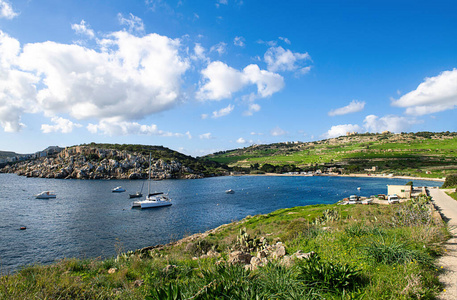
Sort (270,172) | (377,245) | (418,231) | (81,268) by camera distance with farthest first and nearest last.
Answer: (270,172)
(81,268)
(418,231)
(377,245)

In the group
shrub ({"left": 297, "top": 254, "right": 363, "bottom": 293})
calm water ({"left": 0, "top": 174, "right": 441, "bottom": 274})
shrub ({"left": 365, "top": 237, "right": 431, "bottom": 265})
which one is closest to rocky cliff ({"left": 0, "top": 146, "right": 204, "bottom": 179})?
calm water ({"left": 0, "top": 174, "right": 441, "bottom": 274})

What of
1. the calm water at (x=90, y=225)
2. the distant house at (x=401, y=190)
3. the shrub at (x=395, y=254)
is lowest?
the calm water at (x=90, y=225)

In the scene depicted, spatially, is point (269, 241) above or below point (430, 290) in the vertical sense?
below

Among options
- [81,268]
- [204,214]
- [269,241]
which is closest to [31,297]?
[81,268]

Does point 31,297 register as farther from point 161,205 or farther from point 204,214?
point 161,205

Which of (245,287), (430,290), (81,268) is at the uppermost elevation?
(245,287)

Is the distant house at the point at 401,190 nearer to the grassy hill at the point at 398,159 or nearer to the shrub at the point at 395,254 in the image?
the shrub at the point at 395,254

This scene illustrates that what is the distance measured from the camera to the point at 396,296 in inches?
208

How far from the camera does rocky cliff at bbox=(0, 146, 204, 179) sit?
13012 centimetres

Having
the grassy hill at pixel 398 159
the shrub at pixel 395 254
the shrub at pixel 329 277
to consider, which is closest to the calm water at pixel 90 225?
the shrub at pixel 329 277

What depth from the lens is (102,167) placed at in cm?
13212

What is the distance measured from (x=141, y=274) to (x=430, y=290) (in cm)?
898

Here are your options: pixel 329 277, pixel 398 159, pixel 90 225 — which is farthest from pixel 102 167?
pixel 398 159

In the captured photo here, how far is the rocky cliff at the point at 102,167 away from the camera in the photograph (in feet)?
427
